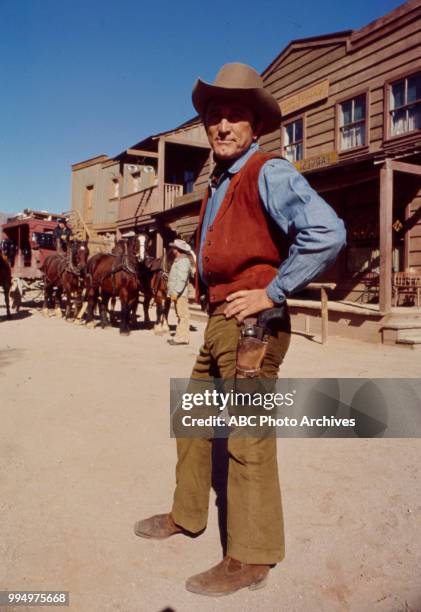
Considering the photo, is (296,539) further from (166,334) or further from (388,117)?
(388,117)

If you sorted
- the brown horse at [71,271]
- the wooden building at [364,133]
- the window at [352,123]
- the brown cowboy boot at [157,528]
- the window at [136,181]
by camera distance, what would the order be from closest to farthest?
the brown cowboy boot at [157,528]
the wooden building at [364,133]
the window at [352,123]
the brown horse at [71,271]
the window at [136,181]

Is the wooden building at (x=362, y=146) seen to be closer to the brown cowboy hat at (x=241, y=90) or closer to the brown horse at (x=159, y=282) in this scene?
the brown horse at (x=159, y=282)

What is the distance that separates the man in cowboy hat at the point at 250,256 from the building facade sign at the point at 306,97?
12.8 metres

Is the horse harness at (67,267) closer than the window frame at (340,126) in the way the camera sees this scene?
No

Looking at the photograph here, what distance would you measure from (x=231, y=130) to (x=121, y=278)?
356 inches

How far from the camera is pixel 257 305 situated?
6.64 ft

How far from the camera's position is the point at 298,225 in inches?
76.0

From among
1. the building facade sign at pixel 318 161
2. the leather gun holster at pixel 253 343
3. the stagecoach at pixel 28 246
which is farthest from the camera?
the stagecoach at pixel 28 246

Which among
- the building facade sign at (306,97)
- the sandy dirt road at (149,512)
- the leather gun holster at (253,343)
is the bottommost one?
the sandy dirt road at (149,512)

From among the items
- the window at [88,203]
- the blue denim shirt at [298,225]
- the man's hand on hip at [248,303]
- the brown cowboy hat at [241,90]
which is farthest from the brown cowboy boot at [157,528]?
the window at [88,203]

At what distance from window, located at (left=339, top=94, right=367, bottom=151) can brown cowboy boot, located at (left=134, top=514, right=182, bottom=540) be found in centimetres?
1189

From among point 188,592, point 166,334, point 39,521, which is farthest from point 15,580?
point 166,334

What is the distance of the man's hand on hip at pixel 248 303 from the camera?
79.4 inches

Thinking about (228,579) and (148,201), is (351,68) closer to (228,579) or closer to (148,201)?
(148,201)
